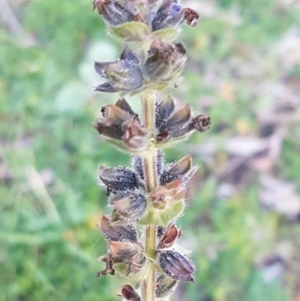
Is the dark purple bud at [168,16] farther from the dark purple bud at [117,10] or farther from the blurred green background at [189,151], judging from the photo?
the blurred green background at [189,151]

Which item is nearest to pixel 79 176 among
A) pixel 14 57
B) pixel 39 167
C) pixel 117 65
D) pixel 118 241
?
pixel 39 167

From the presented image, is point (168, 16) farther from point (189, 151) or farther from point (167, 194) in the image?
point (189, 151)

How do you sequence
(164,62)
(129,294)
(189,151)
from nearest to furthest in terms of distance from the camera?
(164,62)
(129,294)
(189,151)

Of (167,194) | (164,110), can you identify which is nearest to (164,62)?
(164,110)


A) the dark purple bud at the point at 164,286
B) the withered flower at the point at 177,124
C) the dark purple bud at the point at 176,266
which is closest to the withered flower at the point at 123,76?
the withered flower at the point at 177,124

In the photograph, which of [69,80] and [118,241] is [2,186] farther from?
[118,241]

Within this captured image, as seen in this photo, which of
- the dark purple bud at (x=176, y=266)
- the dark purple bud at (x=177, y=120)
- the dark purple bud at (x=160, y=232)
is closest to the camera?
the dark purple bud at (x=177, y=120)
